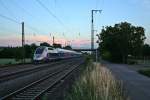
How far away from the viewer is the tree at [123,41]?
85.6m

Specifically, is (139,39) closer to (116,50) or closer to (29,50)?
(116,50)

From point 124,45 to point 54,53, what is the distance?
1689 centimetres

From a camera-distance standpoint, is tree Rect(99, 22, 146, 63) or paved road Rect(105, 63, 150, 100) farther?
tree Rect(99, 22, 146, 63)

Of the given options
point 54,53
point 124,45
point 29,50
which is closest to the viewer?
point 54,53

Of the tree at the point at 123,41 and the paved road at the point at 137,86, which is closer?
the paved road at the point at 137,86

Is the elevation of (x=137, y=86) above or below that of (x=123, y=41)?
below

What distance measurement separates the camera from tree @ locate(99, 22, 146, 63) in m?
85.6

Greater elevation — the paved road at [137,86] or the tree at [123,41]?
the tree at [123,41]

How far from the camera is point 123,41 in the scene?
281 feet

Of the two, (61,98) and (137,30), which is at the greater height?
(137,30)

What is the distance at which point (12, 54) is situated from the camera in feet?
Result: 309

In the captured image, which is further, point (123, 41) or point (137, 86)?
point (123, 41)

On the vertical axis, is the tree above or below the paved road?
above

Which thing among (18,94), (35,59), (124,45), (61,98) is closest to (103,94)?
(61,98)
